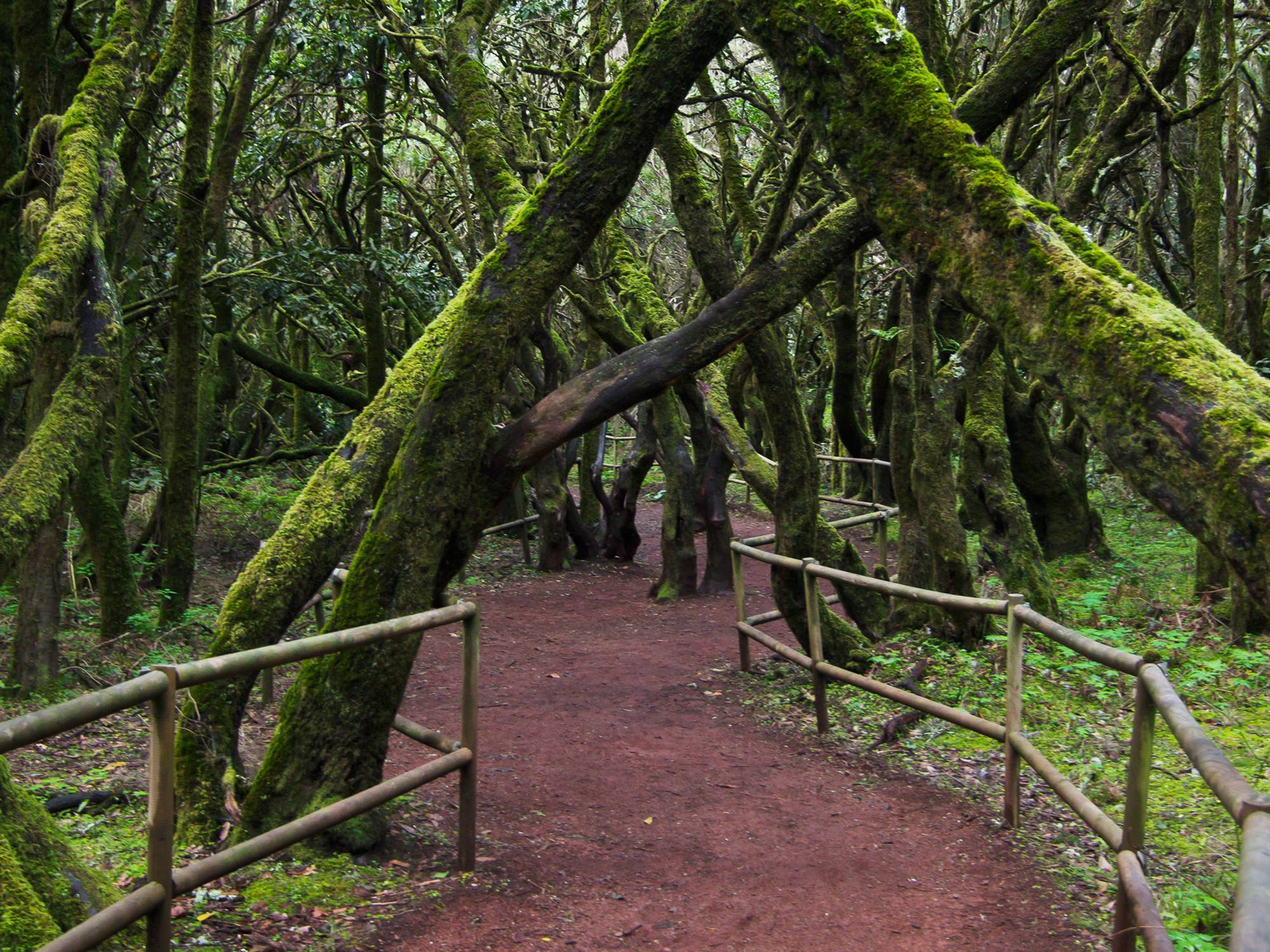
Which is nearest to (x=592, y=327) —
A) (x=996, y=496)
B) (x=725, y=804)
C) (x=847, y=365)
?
(x=996, y=496)

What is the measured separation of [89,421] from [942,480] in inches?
219

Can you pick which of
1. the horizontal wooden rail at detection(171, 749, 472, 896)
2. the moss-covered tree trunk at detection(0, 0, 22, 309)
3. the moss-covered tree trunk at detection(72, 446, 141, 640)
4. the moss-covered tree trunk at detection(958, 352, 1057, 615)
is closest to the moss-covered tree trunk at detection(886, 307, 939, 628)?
the moss-covered tree trunk at detection(958, 352, 1057, 615)

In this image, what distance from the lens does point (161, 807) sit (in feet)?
8.73

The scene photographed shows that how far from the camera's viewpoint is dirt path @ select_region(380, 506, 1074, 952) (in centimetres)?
374

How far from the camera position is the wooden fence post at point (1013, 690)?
4.41 metres

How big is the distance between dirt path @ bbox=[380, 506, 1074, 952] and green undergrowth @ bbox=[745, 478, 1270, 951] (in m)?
0.23

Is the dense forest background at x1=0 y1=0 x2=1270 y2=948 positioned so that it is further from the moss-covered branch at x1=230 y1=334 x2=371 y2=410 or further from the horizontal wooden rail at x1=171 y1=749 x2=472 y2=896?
the horizontal wooden rail at x1=171 y1=749 x2=472 y2=896

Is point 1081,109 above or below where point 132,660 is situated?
above

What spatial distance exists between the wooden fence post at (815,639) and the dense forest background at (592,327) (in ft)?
2.32

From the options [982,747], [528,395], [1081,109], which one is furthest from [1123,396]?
[528,395]

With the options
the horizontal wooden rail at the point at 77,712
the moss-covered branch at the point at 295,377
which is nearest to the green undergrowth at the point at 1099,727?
the horizontal wooden rail at the point at 77,712

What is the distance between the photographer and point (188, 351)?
8156 mm

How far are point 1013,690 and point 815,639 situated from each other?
1802mm

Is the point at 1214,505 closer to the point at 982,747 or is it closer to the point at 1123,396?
the point at 1123,396
